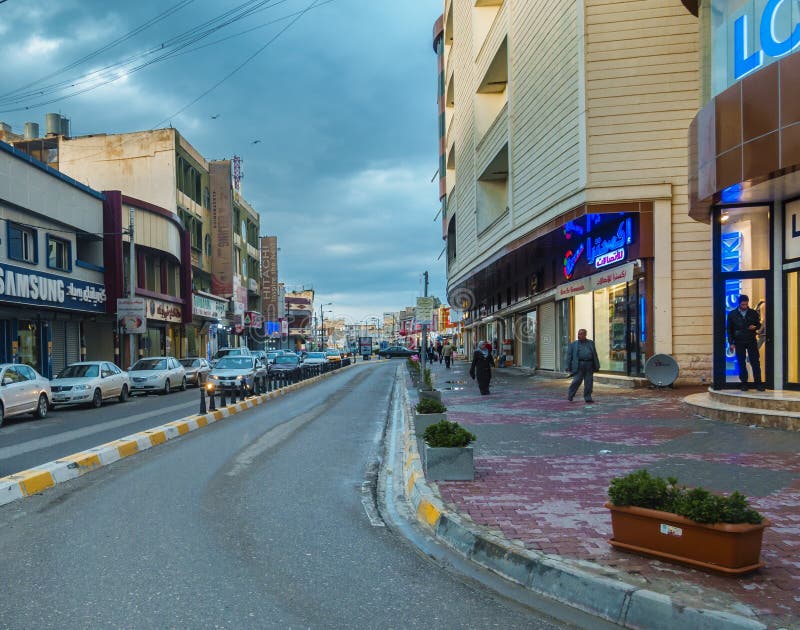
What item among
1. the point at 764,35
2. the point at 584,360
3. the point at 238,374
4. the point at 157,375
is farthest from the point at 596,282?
the point at 157,375

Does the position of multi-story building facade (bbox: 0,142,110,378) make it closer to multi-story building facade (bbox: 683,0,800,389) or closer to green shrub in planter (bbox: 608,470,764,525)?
multi-story building facade (bbox: 683,0,800,389)

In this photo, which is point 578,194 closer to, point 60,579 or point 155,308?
point 60,579

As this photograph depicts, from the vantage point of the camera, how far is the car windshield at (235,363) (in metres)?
25.6

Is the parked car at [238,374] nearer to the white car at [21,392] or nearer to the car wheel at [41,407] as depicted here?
the car wheel at [41,407]

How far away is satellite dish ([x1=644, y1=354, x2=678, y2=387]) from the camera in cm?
1681

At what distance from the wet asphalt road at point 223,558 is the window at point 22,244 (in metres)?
18.3

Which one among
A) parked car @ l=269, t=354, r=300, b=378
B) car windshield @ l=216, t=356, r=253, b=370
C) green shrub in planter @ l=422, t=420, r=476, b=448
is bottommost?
parked car @ l=269, t=354, r=300, b=378

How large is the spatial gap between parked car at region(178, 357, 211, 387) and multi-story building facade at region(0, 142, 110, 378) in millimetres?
4673

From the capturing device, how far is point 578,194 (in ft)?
63.2

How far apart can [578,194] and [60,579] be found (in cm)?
1717

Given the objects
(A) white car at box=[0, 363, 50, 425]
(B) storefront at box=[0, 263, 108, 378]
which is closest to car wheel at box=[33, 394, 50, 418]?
(A) white car at box=[0, 363, 50, 425]

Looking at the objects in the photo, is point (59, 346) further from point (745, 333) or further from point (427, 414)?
point (745, 333)

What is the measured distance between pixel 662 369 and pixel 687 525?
13278mm

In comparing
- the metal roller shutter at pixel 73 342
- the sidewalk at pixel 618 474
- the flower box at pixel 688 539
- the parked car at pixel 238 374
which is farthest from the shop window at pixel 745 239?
the metal roller shutter at pixel 73 342
